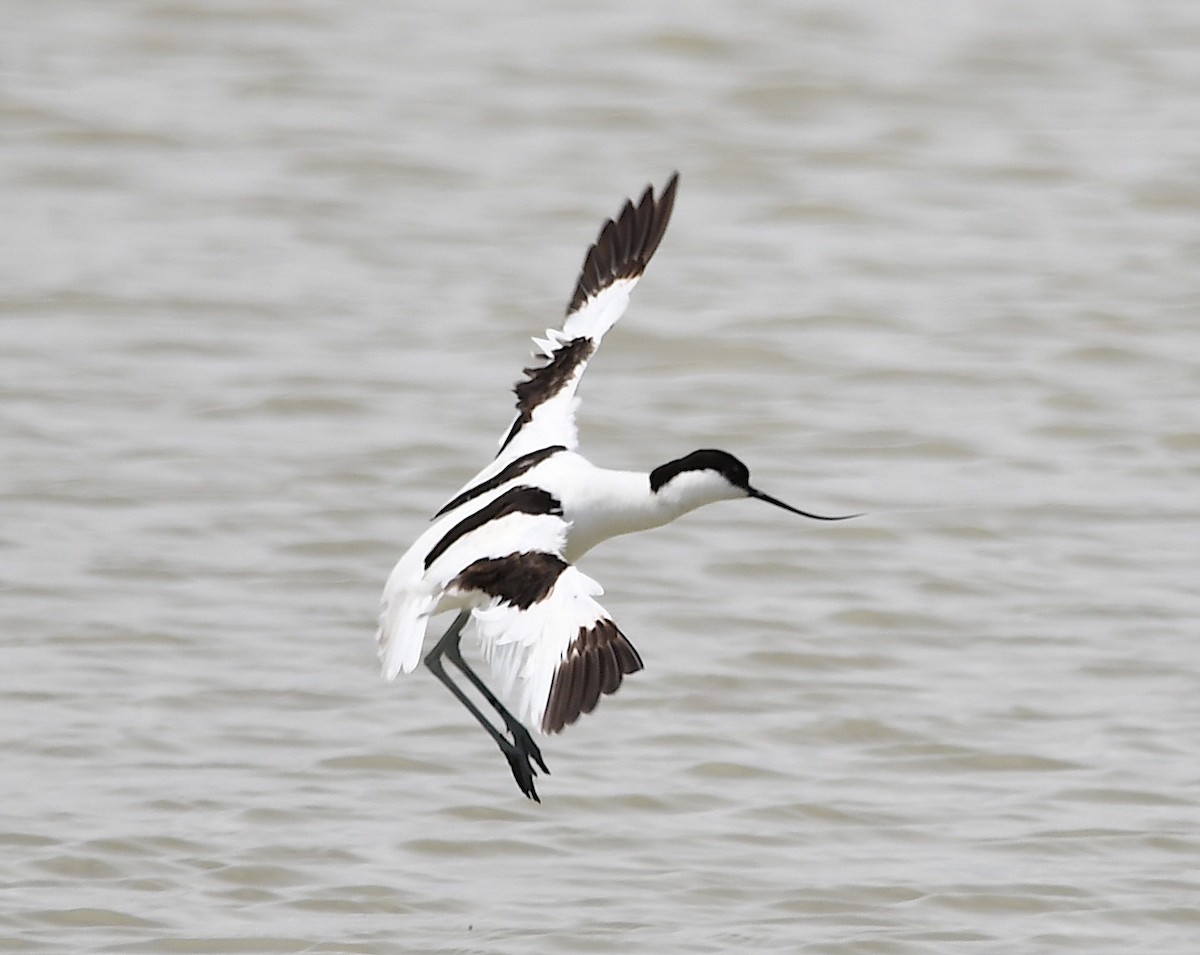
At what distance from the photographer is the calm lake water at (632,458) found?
757 centimetres

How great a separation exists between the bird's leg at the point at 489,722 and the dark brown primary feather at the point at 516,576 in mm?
902

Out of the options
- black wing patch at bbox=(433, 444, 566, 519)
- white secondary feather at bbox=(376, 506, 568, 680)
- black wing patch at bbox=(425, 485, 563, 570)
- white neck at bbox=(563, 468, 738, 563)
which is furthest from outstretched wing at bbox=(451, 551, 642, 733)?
black wing patch at bbox=(433, 444, 566, 519)

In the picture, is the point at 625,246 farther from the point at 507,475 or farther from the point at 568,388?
the point at 507,475

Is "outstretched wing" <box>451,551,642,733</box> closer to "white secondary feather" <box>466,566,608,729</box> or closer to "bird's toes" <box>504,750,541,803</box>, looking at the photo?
"white secondary feather" <box>466,566,608,729</box>

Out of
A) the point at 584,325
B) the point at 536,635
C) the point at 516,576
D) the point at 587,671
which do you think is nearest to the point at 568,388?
the point at 584,325

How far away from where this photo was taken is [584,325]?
7.50 meters

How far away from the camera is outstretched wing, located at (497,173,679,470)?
7207mm

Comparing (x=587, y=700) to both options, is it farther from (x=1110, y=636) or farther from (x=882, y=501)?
(x=882, y=501)

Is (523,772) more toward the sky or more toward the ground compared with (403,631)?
more toward the ground

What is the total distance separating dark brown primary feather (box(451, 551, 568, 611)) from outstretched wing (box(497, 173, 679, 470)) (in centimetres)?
94

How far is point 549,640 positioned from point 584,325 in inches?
75.3

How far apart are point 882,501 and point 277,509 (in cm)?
238

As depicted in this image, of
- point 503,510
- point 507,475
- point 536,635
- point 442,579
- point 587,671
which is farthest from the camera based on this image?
point 507,475

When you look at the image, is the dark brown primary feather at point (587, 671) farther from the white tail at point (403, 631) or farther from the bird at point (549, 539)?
the white tail at point (403, 631)
